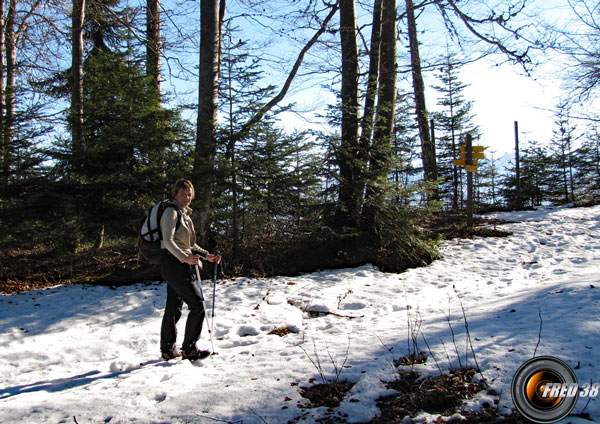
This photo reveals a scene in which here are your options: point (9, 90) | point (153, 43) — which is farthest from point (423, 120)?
point (9, 90)

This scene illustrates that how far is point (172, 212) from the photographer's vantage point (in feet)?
12.0

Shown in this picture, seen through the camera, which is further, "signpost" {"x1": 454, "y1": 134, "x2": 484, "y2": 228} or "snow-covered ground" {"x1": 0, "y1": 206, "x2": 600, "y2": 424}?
"signpost" {"x1": 454, "y1": 134, "x2": 484, "y2": 228}

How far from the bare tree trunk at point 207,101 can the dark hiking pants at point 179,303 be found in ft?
11.6

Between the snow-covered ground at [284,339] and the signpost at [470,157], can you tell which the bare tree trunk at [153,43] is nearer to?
Result: the snow-covered ground at [284,339]

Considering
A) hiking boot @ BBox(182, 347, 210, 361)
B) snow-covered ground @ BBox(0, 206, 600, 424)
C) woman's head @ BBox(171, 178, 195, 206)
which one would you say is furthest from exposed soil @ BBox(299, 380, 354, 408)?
woman's head @ BBox(171, 178, 195, 206)

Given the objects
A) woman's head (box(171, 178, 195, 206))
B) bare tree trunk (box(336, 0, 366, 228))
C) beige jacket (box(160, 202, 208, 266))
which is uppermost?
bare tree trunk (box(336, 0, 366, 228))

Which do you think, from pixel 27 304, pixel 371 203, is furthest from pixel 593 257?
pixel 27 304

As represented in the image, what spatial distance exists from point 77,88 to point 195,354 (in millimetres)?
8204

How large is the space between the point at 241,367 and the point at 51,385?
6.36 feet

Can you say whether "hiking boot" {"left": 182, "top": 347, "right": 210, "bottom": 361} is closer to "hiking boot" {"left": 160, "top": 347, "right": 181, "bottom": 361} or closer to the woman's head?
"hiking boot" {"left": 160, "top": 347, "right": 181, "bottom": 361}

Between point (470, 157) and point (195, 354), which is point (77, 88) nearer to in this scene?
point (195, 354)

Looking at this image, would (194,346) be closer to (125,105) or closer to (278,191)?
(278,191)

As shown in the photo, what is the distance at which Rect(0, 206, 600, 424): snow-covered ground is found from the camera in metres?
2.59

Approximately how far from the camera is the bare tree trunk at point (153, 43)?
874 centimetres
